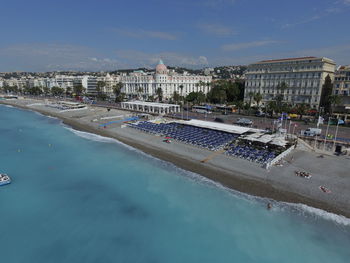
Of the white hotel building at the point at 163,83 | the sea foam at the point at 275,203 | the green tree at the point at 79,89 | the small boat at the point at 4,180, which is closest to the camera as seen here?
the sea foam at the point at 275,203

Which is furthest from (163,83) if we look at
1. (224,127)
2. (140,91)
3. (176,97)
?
(224,127)

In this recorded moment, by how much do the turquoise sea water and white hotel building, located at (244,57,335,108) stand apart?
2172 inches

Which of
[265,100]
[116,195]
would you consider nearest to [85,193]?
[116,195]

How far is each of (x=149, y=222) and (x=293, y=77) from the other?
231 ft

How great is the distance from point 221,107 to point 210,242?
68.0 metres

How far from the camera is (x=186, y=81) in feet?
419

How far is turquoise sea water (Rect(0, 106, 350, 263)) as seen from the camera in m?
19.0

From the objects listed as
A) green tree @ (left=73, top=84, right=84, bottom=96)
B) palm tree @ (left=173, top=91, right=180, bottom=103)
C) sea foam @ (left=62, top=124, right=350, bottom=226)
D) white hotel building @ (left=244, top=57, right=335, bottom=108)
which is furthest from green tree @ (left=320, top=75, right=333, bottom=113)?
green tree @ (left=73, top=84, right=84, bottom=96)

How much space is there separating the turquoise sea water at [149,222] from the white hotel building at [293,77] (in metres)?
55.2

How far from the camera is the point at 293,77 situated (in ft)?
Answer: 229

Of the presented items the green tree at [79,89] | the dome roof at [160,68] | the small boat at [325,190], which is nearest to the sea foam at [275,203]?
the small boat at [325,190]

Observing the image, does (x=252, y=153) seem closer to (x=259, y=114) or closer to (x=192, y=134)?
(x=192, y=134)

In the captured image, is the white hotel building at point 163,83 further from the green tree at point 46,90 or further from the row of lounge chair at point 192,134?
the green tree at point 46,90

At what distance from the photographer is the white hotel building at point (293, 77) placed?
6500cm
